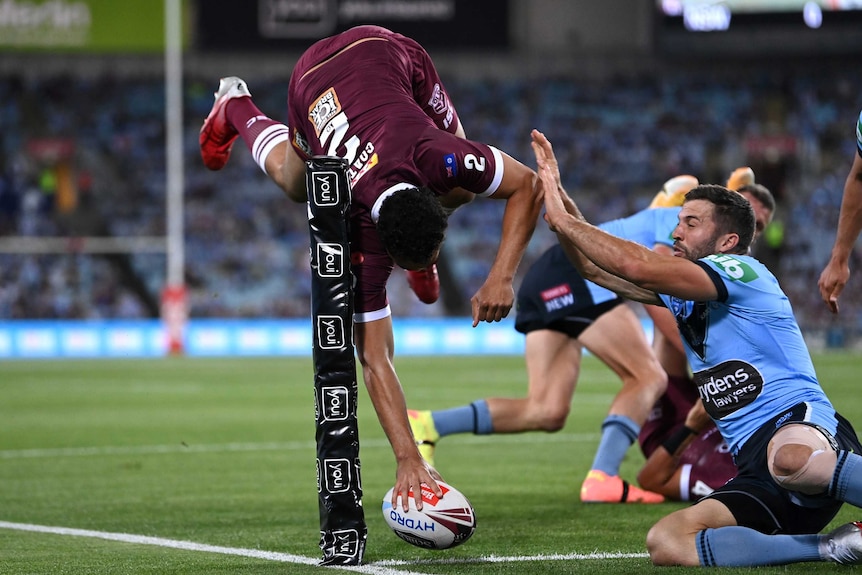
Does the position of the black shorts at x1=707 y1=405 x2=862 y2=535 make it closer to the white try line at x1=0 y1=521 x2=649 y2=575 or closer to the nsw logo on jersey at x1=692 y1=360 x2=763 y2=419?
the nsw logo on jersey at x1=692 y1=360 x2=763 y2=419

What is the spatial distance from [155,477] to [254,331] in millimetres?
17626

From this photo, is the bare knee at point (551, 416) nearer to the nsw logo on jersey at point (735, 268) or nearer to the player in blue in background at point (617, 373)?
the player in blue in background at point (617, 373)

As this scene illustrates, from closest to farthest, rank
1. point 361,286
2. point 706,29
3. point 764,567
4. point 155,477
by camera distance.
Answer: point 764,567, point 361,286, point 155,477, point 706,29

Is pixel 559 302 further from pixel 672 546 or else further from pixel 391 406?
pixel 672 546

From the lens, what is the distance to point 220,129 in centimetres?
779

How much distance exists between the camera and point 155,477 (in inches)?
340

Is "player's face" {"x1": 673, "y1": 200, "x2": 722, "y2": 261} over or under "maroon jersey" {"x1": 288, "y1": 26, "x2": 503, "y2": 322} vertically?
under

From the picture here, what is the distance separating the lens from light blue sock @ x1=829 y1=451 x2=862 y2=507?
15.3 ft

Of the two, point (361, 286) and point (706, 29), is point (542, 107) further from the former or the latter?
point (361, 286)

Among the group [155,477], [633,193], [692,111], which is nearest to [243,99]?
[155,477]

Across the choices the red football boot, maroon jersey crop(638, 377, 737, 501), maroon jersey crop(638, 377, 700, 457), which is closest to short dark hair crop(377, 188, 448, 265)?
maroon jersey crop(638, 377, 737, 501)

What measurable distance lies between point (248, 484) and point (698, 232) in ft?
13.4

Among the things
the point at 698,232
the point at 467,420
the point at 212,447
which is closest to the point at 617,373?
the point at 467,420

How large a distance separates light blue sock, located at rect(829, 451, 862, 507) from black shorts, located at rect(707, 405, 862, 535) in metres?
0.16
